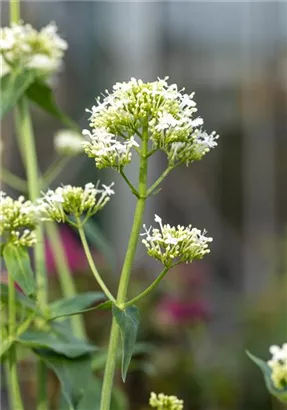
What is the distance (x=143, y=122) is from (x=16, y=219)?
124 mm

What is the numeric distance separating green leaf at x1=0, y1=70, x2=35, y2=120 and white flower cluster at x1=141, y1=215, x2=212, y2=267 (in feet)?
0.76

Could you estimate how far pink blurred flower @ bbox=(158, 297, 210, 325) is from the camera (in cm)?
159

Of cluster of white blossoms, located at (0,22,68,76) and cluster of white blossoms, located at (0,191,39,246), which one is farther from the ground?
cluster of white blossoms, located at (0,22,68,76)

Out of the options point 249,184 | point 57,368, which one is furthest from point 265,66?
point 57,368

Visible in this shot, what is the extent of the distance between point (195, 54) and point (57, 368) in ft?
9.51

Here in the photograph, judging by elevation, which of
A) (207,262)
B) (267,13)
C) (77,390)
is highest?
(267,13)

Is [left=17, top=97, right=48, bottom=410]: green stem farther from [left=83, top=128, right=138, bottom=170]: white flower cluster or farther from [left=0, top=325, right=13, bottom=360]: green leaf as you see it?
[left=83, top=128, right=138, bottom=170]: white flower cluster

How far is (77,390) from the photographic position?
0.61 m

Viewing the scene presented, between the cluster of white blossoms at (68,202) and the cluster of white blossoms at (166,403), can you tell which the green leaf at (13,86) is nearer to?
the cluster of white blossoms at (68,202)

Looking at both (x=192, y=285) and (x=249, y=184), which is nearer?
(x=192, y=285)

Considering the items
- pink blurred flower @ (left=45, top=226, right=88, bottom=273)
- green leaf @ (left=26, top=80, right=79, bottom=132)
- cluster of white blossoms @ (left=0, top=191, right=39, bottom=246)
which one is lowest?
cluster of white blossoms @ (left=0, top=191, right=39, bottom=246)

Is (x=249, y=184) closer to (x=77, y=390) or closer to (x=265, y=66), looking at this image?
(x=265, y=66)

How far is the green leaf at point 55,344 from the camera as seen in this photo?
597mm

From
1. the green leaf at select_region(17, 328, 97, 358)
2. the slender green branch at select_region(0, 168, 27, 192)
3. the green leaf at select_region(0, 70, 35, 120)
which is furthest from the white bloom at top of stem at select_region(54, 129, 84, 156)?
the green leaf at select_region(17, 328, 97, 358)
